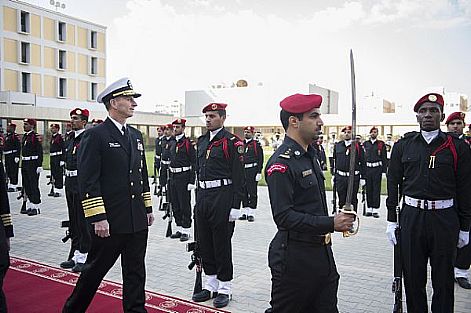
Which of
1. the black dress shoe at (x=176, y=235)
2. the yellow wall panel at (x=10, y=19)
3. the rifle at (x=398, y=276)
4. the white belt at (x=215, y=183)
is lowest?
the black dress shoe at (x=176, y=235)

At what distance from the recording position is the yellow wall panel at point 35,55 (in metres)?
46.1

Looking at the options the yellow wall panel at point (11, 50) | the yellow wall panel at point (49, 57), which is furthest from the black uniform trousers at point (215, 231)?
the yellow wall panel at point (49, 57)

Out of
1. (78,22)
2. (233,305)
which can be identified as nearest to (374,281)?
(233,305)

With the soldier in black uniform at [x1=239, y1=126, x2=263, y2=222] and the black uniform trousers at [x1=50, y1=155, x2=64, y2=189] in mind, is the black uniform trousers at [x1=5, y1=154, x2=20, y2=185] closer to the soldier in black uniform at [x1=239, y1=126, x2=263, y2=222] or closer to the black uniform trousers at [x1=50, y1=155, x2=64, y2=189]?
the black uniform trousers at [x1=50, y1=155, x2=64, y2=189]

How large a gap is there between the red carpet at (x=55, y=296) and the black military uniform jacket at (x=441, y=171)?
2.54 metres

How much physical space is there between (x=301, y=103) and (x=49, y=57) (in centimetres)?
5019

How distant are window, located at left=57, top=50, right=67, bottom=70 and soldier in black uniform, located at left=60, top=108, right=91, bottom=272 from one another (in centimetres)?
4637

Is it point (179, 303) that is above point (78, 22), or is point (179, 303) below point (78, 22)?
below

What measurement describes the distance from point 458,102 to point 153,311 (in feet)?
197

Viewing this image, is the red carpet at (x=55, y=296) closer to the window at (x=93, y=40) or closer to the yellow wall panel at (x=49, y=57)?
the yellow wall panel at (x=49, y=57)

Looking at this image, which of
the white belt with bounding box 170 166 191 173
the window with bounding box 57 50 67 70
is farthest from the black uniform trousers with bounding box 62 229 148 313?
the window with bounding box 57 50 67 70

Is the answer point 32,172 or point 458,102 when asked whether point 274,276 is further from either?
point 458,102

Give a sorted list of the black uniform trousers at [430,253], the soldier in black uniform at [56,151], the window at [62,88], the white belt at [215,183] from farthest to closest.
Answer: the window at [62,88] → the soldier in black uniform at [56,151] → the white belt at [215,183] → the black uniform trousers at [430,253]

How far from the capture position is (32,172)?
11.3m
